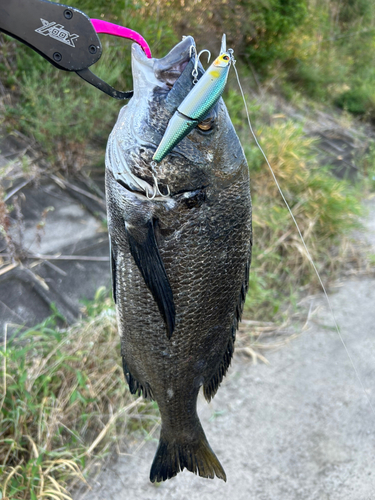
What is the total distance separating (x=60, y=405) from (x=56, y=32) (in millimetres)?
1748

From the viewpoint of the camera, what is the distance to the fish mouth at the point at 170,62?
2.74 ft

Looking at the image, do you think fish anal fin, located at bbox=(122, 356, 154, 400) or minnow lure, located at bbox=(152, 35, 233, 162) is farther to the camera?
fish anal fin, located at bbox=(122, 356, 154, 400)

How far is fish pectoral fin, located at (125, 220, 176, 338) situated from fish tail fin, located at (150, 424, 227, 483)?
0.49 meters

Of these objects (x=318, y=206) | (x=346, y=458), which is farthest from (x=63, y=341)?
(x=318, y=206)

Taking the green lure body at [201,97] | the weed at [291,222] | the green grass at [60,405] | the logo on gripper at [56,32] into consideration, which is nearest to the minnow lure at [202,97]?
the green lure body at [201,97]

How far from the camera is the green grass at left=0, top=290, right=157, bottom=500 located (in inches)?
71.6

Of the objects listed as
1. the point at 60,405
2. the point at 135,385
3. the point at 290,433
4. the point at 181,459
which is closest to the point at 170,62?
the point at 135,385

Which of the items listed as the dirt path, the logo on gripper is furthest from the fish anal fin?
the dirt path

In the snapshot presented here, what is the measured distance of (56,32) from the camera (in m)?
0.83

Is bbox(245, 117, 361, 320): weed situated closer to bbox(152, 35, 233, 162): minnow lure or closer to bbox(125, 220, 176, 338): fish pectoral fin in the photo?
bbox(125, 220, 176, 338): fish pectoral fin

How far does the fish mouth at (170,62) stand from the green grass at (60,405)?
1549 mm

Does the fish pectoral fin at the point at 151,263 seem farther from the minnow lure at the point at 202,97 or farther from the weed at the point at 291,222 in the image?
the weed at the point at 291,222

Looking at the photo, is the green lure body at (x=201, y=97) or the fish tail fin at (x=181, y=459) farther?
the fish tail fin at (x=181, y=459)

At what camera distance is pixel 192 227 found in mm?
906
